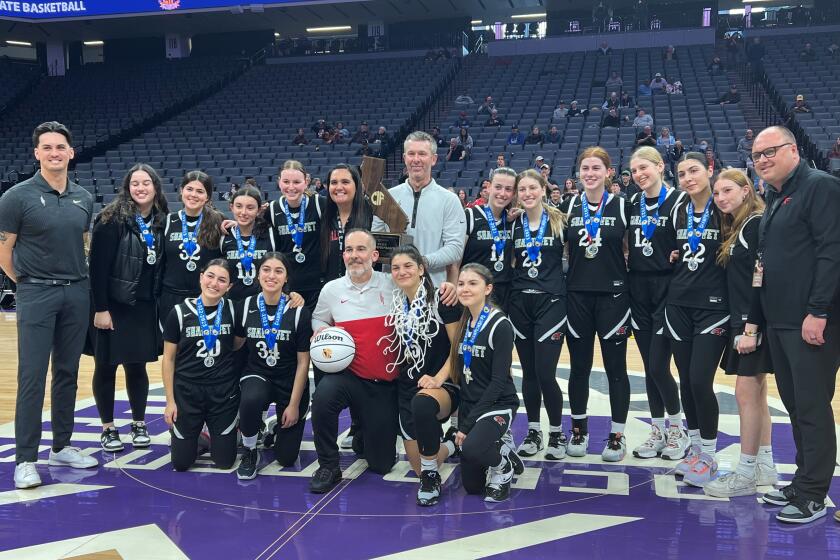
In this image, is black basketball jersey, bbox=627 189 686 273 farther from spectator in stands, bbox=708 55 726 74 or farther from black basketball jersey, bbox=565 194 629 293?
spectator in stands, bbox=708 55 726 74

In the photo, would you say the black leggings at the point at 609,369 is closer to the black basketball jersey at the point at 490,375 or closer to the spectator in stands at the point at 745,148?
the black basketball jersey at the point at 490,375

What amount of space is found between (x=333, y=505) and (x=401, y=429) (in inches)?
24.5

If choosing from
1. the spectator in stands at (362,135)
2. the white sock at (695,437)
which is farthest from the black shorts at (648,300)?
the spectator in stands at (362,135)

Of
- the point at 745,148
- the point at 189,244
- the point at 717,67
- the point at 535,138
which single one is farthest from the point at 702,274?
the point at 717,67

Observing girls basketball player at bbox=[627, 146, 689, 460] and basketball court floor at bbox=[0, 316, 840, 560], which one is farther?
girls basketball player at bbox=[627, 146, 689, 460]

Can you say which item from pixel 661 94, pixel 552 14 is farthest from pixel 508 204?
pixel 552 14

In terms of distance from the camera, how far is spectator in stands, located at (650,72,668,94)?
15.7 meters

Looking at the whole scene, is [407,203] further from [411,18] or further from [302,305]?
[411,18]

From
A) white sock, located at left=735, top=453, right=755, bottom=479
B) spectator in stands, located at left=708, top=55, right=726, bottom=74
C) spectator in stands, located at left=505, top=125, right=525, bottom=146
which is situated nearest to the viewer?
white sock, located at left=735, top=453, right=755, bottom=479

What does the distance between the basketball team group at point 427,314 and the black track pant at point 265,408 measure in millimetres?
12

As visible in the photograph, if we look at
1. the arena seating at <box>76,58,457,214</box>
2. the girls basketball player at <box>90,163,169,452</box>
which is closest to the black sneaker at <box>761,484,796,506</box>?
the girls basketball player at <box>90,163,169,452</box>

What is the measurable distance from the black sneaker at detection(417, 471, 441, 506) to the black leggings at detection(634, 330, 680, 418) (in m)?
1.29

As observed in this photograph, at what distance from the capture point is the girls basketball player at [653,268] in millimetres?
3676

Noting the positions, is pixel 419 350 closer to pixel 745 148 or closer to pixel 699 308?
pixel 699 308
